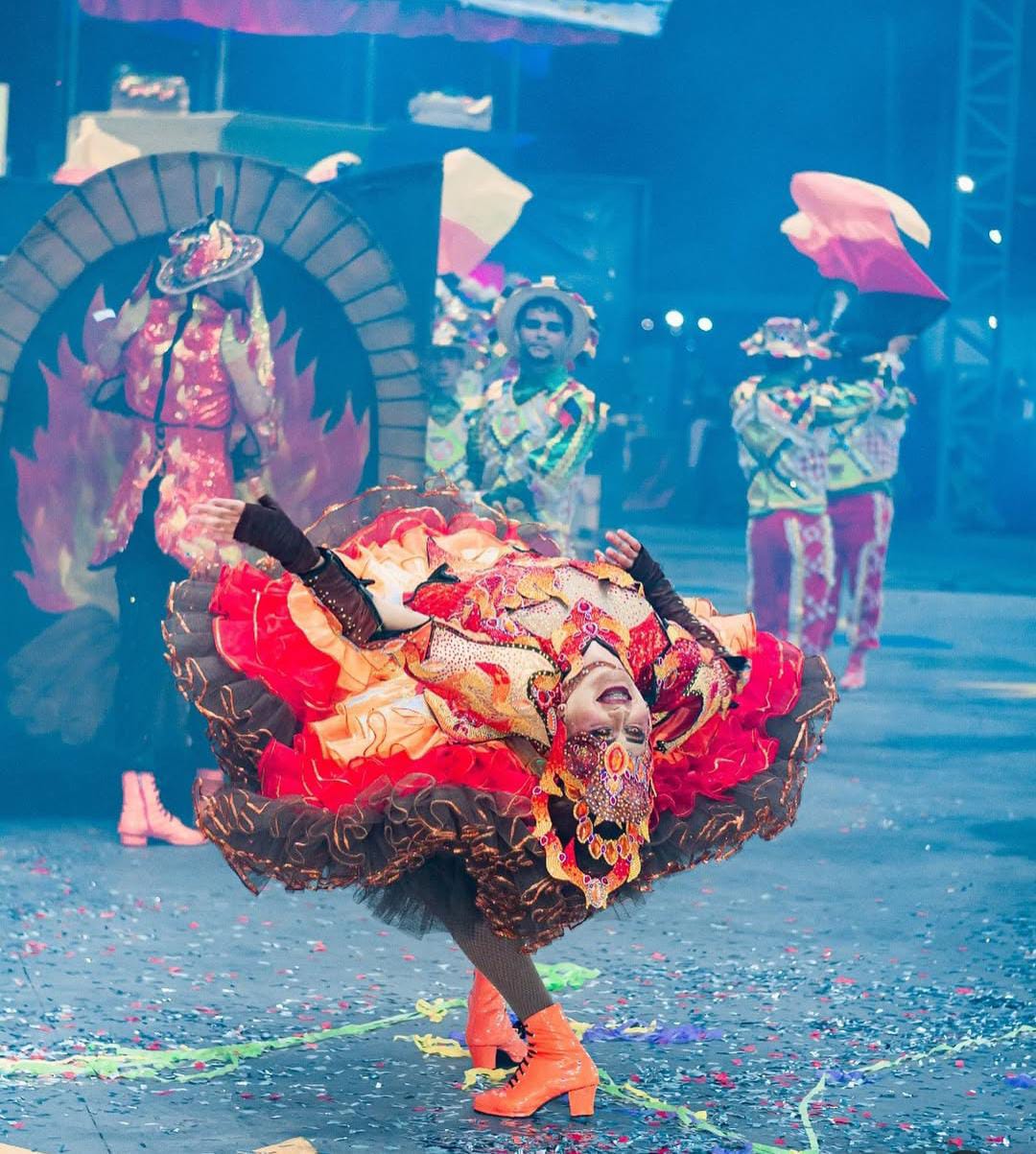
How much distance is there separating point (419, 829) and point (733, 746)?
2.01 ft

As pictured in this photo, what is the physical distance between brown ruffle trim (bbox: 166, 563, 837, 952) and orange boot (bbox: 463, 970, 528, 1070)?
0.25 metres

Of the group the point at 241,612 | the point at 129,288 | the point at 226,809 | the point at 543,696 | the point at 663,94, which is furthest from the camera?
the point at 663,94

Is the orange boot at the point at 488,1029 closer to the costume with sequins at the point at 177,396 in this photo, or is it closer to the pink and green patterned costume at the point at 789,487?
the costume with sequins at the point at 177,396

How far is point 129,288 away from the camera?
498cm

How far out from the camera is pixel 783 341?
564cm

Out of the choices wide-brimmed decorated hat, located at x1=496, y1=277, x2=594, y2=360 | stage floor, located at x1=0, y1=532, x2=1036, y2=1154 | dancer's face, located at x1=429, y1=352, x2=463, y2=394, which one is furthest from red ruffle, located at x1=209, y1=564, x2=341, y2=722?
wide-brimmed decorated hat, located at x1=496, y1=277, x2=594, y2=360

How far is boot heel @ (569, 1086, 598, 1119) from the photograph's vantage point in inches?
120

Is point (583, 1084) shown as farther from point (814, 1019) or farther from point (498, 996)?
point (814, 1019)

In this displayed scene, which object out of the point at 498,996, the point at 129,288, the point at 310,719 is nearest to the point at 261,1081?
the point at 498,996

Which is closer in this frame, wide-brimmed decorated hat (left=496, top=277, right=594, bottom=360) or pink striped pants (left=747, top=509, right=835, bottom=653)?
wide-brimmed decorated hat (left=496, top=277, right=594, bottom=360)

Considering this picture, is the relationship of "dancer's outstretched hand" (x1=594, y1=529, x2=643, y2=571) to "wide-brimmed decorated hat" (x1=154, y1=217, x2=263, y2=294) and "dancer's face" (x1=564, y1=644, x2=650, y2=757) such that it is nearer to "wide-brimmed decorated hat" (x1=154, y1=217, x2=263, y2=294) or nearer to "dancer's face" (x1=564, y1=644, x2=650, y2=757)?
"dancer's face" (x1=564, y1=644, x2=650, y2=757)

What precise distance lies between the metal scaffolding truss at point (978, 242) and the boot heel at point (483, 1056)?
3.02m

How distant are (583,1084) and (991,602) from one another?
326cm

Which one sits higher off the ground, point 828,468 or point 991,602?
point 828,468
